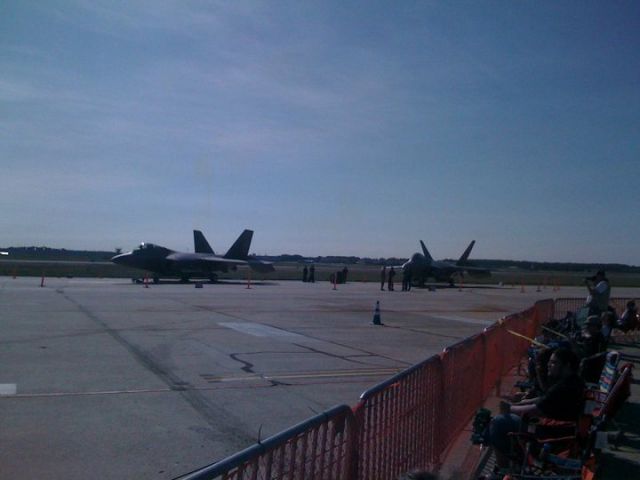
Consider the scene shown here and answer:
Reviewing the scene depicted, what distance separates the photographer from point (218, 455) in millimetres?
6656

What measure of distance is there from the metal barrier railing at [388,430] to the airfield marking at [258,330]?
26.5ft

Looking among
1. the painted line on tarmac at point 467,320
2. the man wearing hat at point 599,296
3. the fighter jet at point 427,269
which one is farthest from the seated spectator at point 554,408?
the fighter jet at point 427,269

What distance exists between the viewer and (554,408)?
5.81m

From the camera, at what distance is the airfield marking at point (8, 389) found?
9.26 meters

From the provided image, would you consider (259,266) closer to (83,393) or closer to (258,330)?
(258,330)

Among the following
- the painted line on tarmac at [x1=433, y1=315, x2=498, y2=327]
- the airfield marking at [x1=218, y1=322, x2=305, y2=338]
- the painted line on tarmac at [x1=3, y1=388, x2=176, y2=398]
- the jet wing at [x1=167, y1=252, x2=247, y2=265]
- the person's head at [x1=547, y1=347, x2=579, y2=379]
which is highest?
the jet wing at [x1=167, y1=252, x2=247, y2=265]

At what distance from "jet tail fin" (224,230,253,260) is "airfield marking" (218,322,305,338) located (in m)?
38.7

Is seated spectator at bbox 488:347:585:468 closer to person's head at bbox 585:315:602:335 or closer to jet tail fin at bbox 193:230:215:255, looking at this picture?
person's head at bbox 585:315:602:335

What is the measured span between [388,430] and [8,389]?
6.72 meters

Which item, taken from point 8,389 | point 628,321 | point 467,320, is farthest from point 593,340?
point 467,320

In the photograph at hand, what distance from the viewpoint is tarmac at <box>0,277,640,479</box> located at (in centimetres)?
678

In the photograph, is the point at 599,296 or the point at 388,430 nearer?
the point at 388,430

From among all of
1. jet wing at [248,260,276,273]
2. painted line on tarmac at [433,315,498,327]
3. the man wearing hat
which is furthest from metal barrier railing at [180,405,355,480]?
jet wing at [248,260,276,273]

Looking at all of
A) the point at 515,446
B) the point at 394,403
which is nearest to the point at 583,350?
the point at 515,446
